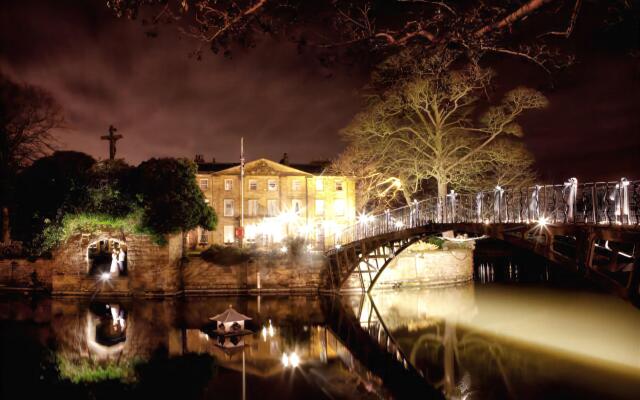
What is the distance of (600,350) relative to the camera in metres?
14.5

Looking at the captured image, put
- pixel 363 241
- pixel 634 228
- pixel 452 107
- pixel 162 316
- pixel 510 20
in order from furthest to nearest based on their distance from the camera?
1. pixel 452 107
2. pixel 363 241
3. pixel 162 316
4. pixel 634 228
5. pixel 510 20

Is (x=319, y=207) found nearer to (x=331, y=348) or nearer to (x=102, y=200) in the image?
(x=102, y=200)

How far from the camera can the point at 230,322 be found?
16.7 meters

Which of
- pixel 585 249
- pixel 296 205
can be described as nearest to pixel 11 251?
pixel 296 205

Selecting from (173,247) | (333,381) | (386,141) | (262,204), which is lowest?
(333,381)

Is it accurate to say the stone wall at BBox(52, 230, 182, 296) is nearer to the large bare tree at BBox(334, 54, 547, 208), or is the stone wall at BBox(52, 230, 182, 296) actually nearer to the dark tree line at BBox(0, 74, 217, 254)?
the dark tree line at BBox(0, 74, 217, 254)

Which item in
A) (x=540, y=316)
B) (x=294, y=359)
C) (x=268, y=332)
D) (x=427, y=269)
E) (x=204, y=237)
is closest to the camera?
(x=294, y=359)

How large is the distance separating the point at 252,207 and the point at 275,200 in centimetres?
226

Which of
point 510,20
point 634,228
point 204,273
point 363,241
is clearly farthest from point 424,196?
point 510,20

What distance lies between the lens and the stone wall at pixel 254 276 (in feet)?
83.3

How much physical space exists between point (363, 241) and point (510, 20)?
18.3 metres

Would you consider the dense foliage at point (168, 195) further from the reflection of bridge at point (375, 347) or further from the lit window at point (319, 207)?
the lit window at point (319, 207)

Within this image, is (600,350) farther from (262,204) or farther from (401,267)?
(262,204)

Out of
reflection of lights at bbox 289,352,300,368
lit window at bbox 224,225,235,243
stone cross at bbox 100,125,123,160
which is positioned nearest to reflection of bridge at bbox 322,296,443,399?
reflection of lights at bbox 289,352,300,368
